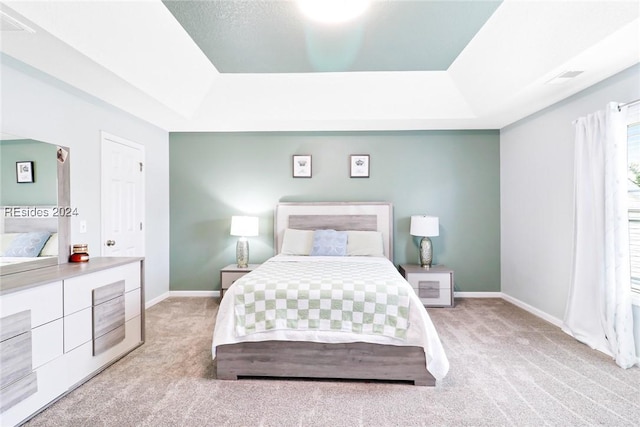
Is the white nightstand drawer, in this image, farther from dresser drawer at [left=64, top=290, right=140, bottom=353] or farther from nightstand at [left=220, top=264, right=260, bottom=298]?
dresser drawer at [left=64, top=290, right=140, bottom=353]

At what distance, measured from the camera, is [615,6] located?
2.03m

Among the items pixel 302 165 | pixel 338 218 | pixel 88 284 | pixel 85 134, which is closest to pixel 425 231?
pixel 338 218

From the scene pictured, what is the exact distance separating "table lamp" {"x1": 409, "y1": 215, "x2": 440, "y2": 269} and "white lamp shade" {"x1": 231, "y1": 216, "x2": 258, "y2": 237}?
212 cm

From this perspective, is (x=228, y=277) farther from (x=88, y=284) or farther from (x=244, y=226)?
(x=88, y=284)

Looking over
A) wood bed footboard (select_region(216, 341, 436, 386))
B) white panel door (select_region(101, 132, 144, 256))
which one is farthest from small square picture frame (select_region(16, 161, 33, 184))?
wood bed footboard (select_region(216, 341, 436, 386))

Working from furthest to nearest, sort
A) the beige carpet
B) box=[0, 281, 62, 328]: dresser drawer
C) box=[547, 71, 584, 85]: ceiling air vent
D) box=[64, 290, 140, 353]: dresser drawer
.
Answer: box=[547, 71, 584, 85]: ceiling air vent
box=[64, 290, 140, 353]: dresser drawer
the beige carpet
box=[0, 281, 62, 328]: dresser drawer

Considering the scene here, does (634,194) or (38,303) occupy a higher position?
(634,194)

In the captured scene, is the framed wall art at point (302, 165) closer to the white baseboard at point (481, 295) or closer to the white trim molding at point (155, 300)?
the white trim molding at point (155, 300)

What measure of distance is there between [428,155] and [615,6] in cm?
263

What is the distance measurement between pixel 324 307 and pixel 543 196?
300cm

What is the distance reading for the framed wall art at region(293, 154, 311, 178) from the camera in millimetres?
4637

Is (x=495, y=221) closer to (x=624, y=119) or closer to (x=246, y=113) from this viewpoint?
(x=624, y=119)

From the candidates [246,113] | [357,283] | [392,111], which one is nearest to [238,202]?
[246,113]

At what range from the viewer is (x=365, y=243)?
419 cm
